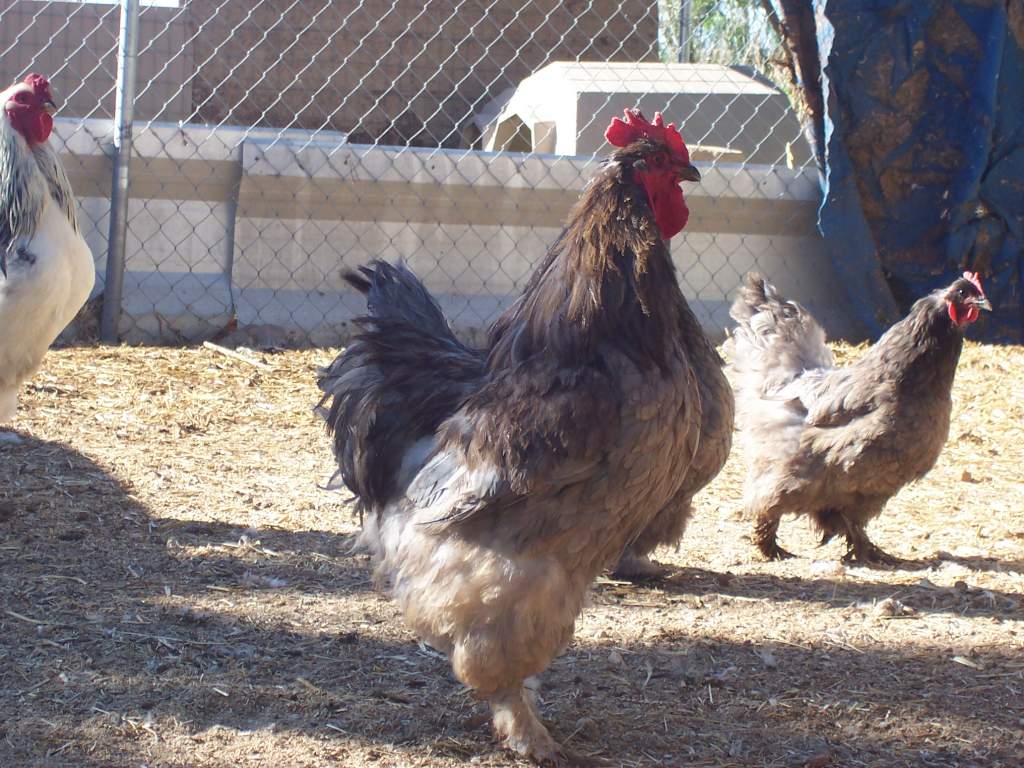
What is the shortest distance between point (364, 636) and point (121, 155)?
4025 millimetres

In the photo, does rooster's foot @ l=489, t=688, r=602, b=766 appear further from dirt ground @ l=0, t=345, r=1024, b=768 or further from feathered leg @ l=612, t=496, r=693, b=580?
feathered leg @ l=612, t=496, r=693, b=580

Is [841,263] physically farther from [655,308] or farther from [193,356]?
[655,308]

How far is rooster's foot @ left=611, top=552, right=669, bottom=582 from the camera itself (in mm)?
4125

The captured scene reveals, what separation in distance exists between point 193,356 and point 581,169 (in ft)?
8.92

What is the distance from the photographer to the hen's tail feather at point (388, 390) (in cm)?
306

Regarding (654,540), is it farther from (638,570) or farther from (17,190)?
(17,190)

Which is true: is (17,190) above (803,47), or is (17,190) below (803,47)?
below

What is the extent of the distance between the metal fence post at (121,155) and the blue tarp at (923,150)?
4.09 m

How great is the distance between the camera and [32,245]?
13.3 ft

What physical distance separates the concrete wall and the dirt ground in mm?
1562

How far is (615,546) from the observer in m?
2.83

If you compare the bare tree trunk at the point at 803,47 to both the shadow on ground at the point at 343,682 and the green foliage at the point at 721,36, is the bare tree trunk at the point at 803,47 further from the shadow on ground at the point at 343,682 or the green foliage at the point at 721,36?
the shadow on ground at the point at 343,682

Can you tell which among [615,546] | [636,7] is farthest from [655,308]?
[636,7]

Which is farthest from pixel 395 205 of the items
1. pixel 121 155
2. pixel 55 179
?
pixel 55 179
